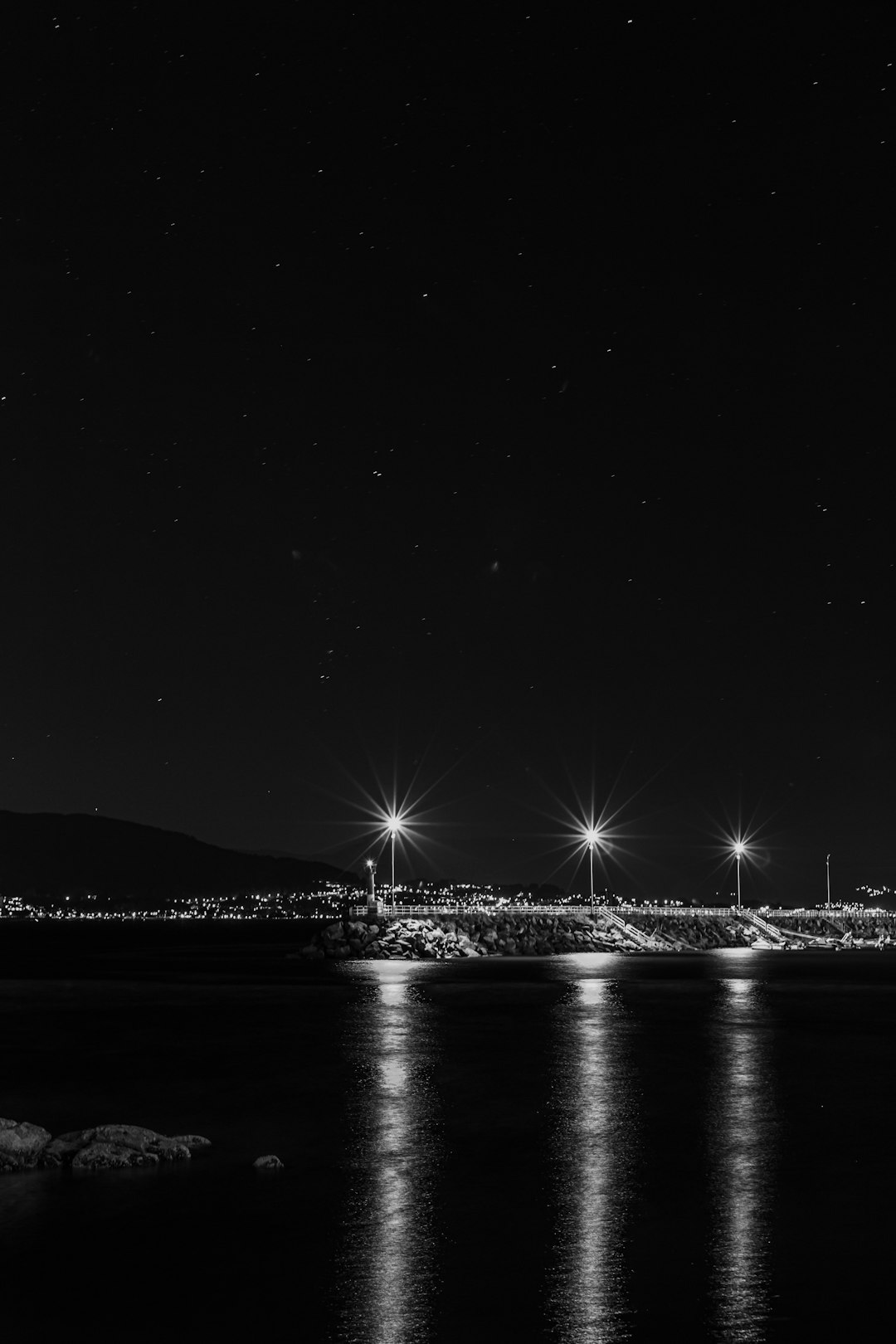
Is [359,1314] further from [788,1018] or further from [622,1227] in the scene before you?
[788,1018]

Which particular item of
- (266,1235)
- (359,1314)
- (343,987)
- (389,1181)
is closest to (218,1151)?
(389,1181)

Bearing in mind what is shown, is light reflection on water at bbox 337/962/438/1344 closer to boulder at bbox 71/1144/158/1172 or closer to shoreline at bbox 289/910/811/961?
boulder at bbox 71/1144/158/1172

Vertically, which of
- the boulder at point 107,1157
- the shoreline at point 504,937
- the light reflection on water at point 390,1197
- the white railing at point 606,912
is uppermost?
the white railing at point 606,912

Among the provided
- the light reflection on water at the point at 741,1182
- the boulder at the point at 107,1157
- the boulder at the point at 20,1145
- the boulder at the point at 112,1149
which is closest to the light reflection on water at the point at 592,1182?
the light reflection on water at the point at 741,1182

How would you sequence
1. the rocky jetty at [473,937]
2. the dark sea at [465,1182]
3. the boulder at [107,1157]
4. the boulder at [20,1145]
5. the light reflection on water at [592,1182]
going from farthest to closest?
1. the rocky jetty at [473,937]
2. the boulder at [107,1157]
3. the boulder at [20,1145]
4. the dark sea at [465,1182]
5. the light reflection on water at [592,1182]

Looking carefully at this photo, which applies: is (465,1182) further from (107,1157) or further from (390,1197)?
(107,1157)

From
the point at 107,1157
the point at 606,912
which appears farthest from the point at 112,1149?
the point at 606,912

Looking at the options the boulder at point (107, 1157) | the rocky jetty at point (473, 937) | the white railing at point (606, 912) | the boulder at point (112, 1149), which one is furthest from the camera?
the white railing at point (606, 912)

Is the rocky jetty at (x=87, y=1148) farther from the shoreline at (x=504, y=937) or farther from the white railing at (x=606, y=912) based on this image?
the white railing at (x=606, y=912)
